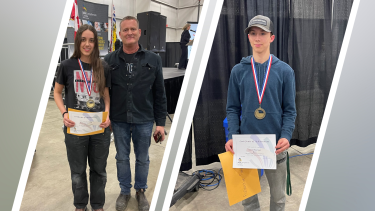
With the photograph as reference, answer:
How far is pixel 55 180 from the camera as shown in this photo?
2002 mm

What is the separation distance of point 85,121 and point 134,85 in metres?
0.35

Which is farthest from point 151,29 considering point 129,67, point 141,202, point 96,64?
point 141,202

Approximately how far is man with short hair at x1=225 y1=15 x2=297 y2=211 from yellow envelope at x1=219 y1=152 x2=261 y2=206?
9 centimetres

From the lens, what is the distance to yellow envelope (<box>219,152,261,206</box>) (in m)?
1.11

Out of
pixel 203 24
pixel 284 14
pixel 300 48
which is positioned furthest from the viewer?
pixel 300 48

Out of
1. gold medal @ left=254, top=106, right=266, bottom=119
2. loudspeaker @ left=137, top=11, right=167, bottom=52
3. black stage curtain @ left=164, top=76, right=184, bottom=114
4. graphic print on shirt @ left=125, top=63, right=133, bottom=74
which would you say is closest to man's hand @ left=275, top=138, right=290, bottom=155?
gold medal @ left=254, top=106, right=266, bottom=119

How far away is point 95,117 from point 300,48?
1.96 m

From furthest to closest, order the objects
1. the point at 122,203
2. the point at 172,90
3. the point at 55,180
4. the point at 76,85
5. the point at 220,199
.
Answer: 1. the point at 172,90
2. the point at 55,180
3. the point at 220,199
4. the point at 122,203
5. the point at 76,85

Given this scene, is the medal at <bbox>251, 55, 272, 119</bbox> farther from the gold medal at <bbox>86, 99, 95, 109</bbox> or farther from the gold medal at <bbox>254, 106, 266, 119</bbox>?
the gold medal at <bbox>86, 99, 95, 109</bbox>

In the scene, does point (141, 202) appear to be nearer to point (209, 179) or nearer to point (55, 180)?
point (209, 179)

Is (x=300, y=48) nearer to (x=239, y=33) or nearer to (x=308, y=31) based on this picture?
(x=308, y=31)

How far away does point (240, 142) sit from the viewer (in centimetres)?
108

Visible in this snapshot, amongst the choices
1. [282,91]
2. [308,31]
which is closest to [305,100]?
[308,31]

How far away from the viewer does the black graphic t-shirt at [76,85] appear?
121 cm
